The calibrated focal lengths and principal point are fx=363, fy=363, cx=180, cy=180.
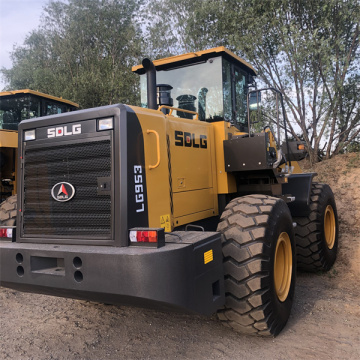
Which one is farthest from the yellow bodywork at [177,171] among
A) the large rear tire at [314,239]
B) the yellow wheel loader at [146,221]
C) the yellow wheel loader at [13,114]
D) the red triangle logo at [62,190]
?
the yellow wheel loader at [13,114]

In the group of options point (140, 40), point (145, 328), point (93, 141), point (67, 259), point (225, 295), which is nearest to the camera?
point (67, 259)

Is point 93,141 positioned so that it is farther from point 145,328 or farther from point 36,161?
point 145,328

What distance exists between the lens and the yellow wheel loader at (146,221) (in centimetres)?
253

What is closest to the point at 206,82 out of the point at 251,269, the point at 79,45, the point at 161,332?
the point at 251,269

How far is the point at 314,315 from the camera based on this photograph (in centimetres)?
380

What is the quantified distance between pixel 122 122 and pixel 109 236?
2.89 ft

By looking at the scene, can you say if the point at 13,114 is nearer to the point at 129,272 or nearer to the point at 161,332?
the point at 161,332

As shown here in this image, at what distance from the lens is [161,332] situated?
3459 millimetres

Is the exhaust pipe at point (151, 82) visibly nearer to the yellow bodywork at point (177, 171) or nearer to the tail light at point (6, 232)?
the yellow bodywork at point (177, 171)

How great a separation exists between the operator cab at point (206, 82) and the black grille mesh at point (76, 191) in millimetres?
1504

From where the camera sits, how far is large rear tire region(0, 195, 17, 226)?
12.4 feet

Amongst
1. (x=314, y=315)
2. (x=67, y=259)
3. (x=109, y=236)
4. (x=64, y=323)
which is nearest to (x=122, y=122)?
(x=109, y=236)

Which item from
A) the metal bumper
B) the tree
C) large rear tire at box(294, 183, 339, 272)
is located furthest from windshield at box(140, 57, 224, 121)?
the tree

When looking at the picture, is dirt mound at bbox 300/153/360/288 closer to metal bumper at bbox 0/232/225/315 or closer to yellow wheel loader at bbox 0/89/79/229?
metal bumper at bbox 0/232/225/315
